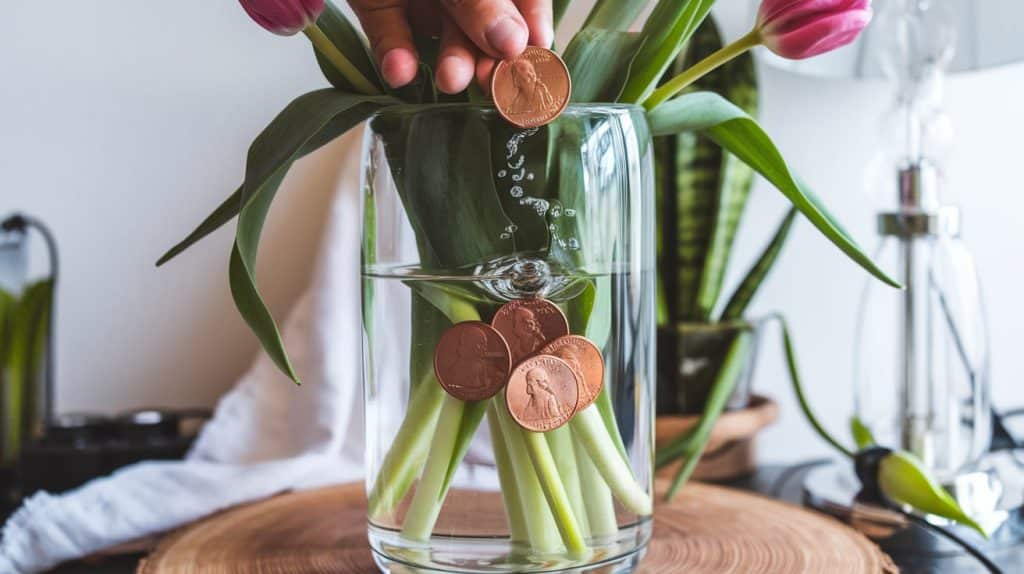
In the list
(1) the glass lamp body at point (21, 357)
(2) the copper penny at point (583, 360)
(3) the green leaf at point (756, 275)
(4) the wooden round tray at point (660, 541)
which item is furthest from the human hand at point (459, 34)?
(1) the glass lamp body at point (21, 357)

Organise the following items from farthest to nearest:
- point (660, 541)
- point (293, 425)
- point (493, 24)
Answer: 1. point (293, 425)
2. point (660, 541)
3. point (493, 24)

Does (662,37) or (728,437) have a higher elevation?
(662,37)

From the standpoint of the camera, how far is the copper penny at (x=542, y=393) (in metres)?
0.43

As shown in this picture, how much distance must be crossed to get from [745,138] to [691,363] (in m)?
0.29

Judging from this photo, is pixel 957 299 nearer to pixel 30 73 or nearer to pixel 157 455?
pixel 157 455

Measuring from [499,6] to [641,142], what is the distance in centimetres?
10

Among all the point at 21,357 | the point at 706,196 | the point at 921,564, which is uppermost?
the point at 706,196

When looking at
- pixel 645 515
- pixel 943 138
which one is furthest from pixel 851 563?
pixel 943 138

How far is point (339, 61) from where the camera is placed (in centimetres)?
45

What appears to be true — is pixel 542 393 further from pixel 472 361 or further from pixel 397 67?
pixel 397 67

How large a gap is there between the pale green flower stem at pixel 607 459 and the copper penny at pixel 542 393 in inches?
0.6

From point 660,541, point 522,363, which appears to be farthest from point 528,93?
point 660,541

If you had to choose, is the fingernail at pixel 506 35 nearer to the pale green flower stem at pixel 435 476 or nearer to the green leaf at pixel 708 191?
the pale green flower stem at pixel 435 476

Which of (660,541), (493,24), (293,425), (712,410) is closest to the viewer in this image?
(493,24)
